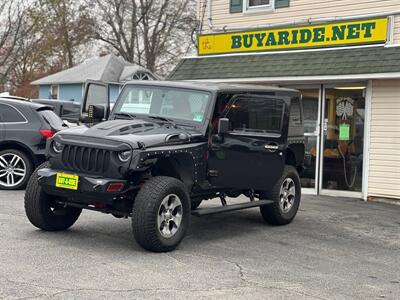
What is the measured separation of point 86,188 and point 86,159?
0.35 meters

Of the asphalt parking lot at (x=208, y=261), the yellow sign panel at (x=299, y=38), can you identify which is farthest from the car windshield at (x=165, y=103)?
the yellow sign panel at (x=299, y=38)

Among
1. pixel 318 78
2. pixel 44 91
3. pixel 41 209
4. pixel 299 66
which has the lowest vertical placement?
pixel 41 209

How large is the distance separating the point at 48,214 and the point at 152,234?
1.51 m

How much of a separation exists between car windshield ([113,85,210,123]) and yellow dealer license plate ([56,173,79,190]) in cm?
153

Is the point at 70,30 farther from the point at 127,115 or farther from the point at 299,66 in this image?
the point at 127,115

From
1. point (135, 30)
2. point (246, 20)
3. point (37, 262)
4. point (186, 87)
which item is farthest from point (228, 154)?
point (135, 30)

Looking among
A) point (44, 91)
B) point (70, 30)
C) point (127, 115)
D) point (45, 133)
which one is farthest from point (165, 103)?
point (70, 30)

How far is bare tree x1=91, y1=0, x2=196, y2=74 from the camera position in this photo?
4434 centimetres

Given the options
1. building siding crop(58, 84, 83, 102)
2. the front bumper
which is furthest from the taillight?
building siding crop(58, 84, 83, 102)

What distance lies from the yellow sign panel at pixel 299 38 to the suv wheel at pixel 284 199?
13.7 feet

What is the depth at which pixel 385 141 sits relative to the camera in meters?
12.0

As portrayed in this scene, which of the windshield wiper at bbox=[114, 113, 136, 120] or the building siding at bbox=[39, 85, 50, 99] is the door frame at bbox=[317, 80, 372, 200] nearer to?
the windshield wiper at bbox=[114, 113, 136, 120]

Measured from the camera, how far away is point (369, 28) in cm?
1185

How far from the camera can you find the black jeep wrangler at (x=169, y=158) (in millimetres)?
6531
